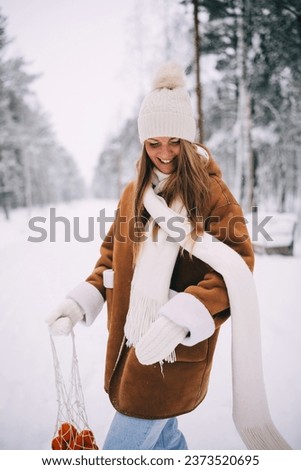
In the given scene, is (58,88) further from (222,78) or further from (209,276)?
(222,78)

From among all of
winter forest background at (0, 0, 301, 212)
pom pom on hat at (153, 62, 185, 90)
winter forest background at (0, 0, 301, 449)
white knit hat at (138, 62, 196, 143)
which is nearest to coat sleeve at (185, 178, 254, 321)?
white knit hat at (138, 62, 196, 143)

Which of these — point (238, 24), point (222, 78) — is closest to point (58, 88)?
point (238, 24)

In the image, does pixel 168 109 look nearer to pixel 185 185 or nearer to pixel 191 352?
pixel 185 185

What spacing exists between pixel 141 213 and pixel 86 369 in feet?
5.72

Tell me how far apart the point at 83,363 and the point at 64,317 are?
1376 millimetres

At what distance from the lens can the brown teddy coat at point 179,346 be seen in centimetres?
111

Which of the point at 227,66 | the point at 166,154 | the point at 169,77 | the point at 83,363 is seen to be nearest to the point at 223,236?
the point at 166,154

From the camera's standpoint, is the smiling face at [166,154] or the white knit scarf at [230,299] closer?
the white knit scarf at [230,299]

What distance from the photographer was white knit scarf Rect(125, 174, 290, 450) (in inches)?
42.4

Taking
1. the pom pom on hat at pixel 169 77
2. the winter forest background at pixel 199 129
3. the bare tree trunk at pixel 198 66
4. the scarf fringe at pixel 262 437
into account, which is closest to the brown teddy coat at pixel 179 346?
the scarf fringe at pixel 262 437

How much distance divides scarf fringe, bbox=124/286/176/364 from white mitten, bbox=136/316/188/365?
163mm

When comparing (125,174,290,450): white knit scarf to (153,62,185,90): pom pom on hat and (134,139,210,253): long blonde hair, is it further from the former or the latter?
(153,62,185,90): pom pom on hat

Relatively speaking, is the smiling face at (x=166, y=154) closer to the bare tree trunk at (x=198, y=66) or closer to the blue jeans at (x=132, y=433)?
the blue jeans at (x=132, y=433)

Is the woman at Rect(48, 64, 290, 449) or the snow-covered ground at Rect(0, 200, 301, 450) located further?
the snow-covered ground at Rect(0, 200, 301, 450)
